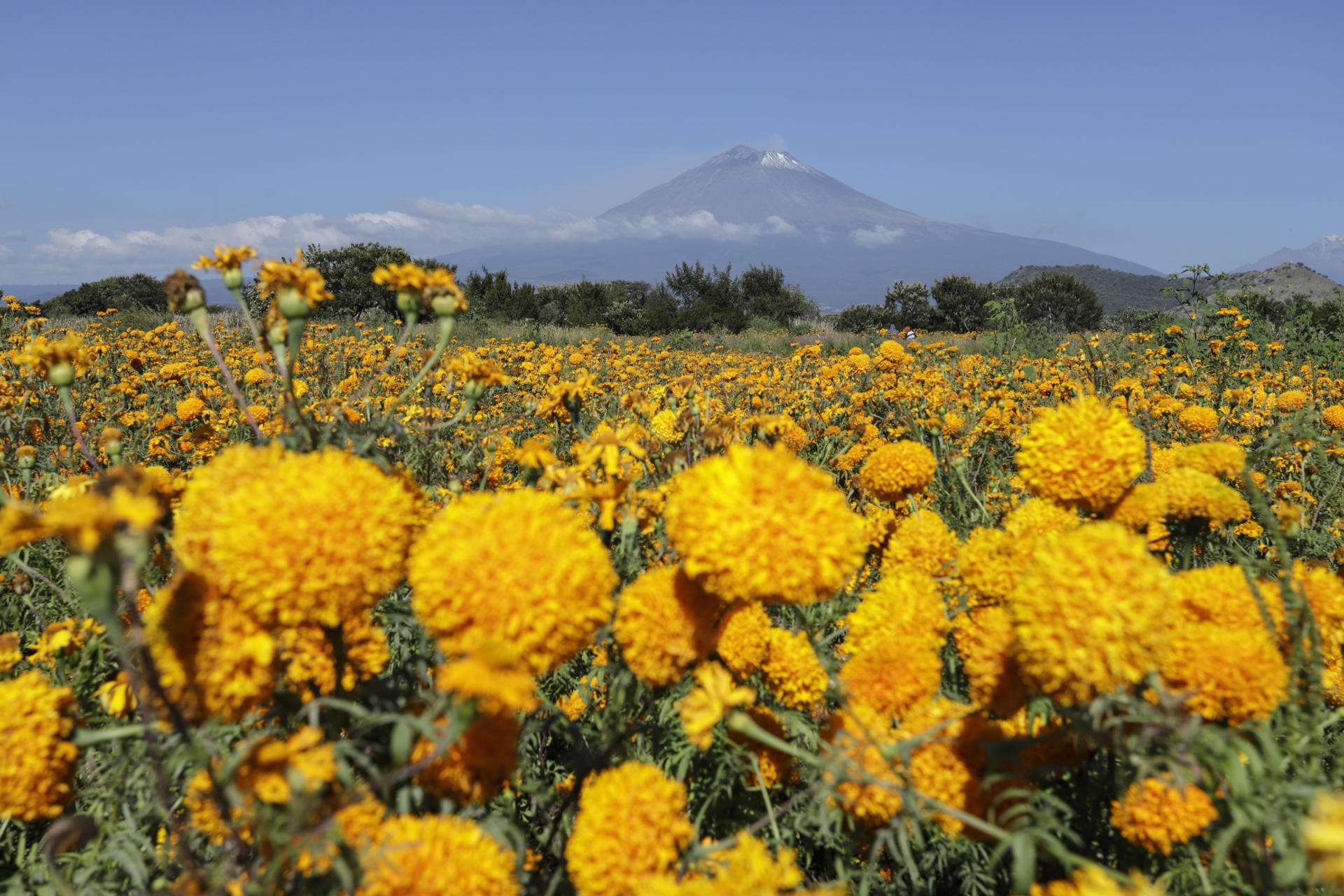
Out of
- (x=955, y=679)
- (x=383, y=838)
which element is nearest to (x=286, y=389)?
(x=383, y=838)

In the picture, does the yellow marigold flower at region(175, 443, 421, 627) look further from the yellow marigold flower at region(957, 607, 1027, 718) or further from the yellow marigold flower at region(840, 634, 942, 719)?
the yellow marigold flower at region(957, 607, 1027, 718)

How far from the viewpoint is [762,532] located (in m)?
1.19

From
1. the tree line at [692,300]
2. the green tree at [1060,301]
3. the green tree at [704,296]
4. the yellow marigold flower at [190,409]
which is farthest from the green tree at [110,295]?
the green tree at [1060,301]

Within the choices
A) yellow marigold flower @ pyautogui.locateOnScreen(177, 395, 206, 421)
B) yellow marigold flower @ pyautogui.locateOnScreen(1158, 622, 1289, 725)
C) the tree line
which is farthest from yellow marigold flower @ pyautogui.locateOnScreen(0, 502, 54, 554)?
the tree line

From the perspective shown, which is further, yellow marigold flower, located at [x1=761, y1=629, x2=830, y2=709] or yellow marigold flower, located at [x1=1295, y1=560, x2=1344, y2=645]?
yellow marigold flower, located at [x1=761, y1=629, x2=830, y2=709]

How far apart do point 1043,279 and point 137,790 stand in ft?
174

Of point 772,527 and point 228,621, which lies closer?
point 228,621

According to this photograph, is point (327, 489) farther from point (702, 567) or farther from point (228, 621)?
point (702, 567)

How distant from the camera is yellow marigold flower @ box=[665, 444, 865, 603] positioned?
1.18 m

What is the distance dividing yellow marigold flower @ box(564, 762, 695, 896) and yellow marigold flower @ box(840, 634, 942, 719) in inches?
18.2

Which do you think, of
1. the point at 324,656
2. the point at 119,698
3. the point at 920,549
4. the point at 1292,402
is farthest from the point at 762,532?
the point at 1292,402

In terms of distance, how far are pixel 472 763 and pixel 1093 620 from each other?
1.03 metres

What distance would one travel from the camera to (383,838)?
103 centimetres

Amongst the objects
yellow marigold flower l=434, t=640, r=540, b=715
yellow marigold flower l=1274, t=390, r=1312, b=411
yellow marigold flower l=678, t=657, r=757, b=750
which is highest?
yellow marigold flower l=1274, t=390, r=1312, b=411
